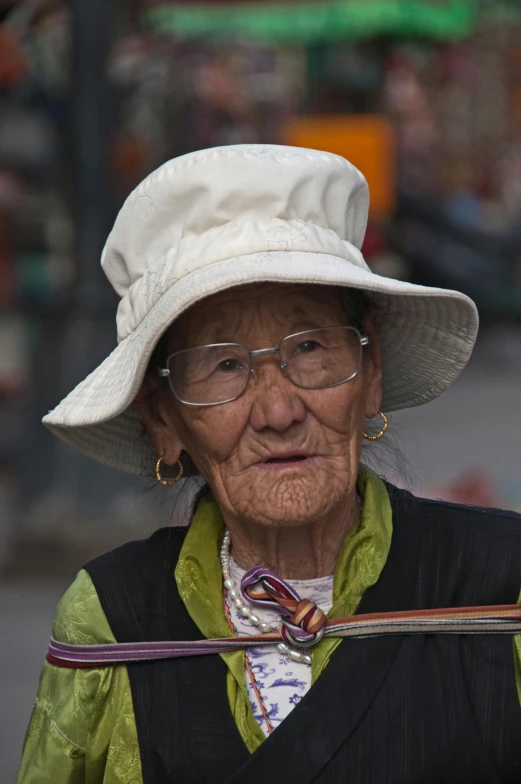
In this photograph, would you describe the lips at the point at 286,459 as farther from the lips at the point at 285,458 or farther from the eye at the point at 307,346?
the eye at the point at 307,346

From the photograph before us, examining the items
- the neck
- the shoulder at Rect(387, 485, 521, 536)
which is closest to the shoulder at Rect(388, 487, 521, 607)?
the shoulder at Rect(387, 485, 521, 536)

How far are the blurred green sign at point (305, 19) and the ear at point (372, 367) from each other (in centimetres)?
990

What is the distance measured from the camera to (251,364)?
2.27 meters

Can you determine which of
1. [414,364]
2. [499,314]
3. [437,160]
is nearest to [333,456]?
[414,364]

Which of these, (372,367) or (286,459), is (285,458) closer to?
(286,459)

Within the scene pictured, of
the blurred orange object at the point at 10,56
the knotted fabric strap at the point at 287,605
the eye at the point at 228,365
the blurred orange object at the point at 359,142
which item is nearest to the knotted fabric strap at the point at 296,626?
→ the knotted fabric strap at the point at 287,605

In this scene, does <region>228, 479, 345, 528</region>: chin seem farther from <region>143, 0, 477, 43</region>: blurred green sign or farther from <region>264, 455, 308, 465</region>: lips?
<region>143, 0, 477, 43</region>: blurred green sign

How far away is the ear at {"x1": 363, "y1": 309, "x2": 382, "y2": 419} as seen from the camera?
2432mm

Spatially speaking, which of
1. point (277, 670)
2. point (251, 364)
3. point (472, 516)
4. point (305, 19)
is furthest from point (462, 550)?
point (305, 19)

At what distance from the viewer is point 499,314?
12602mm

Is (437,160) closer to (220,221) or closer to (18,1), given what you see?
(18,1)

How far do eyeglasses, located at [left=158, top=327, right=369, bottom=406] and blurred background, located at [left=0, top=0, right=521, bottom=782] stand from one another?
0.45m

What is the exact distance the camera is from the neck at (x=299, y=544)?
2.38m

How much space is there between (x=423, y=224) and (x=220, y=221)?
11050 mm
